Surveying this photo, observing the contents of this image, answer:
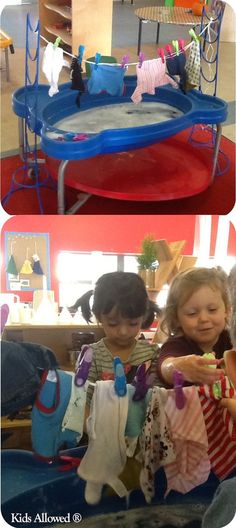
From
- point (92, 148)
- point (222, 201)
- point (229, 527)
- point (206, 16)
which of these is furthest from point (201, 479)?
point (206, 16)

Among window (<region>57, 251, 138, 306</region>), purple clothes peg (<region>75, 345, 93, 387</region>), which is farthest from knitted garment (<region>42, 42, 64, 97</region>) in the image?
purple clothes peg (<region>75, 345, 93, 387</region>)

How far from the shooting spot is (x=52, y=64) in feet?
3.98

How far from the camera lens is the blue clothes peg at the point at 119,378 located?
0.88 m

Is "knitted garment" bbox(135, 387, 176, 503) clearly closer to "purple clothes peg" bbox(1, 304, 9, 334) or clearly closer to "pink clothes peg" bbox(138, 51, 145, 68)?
"purple clothes peg" bbox(1, 304, 9, 334)

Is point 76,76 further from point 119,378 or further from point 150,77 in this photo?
point 119,378

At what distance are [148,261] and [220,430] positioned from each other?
0.90 feet

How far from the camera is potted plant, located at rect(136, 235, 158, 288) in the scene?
2.87 ft

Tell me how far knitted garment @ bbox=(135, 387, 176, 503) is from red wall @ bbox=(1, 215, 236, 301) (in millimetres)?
221

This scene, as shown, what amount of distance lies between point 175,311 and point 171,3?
554 millimetres

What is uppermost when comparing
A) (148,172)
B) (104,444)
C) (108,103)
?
(108,103)

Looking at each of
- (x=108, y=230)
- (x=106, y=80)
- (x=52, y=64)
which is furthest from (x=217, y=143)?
(x=108, y=230)

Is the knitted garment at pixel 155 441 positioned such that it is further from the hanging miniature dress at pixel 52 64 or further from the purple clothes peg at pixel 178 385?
the hanging miniature dress at pixel 52 64

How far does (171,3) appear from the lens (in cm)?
106

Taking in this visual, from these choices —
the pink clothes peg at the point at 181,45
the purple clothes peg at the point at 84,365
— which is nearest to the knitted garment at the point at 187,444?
the purple clothes peg at the point at 84,365
